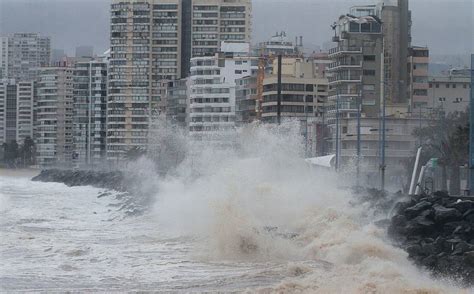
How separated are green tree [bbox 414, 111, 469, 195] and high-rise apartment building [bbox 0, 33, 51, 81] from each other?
146m

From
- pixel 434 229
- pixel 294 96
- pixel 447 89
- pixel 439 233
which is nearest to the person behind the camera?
pixel 439 233

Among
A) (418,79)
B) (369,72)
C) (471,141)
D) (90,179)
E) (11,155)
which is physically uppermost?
(369,72)

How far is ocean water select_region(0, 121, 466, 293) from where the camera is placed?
18.2 metres

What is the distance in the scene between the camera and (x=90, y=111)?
114 m

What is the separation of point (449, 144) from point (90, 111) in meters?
80.2

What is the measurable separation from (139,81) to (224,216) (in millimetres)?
77443

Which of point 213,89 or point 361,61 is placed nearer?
point 361,61

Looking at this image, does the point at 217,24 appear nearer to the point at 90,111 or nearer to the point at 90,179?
the point at 90,111

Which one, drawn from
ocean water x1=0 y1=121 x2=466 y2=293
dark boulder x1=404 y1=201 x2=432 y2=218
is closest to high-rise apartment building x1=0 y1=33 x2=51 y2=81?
ocean water x1=0 y1=121 x2=466 y2=293

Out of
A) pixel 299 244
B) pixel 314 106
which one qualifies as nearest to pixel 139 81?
pixel 314 106

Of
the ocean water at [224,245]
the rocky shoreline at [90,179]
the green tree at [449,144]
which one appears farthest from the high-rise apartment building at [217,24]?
the ocean water at [224,245]

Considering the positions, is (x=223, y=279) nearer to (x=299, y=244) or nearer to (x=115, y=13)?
(x=299, y=244)

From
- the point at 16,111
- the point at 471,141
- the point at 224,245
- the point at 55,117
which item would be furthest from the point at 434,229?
the point at 16,111

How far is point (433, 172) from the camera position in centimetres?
3712
